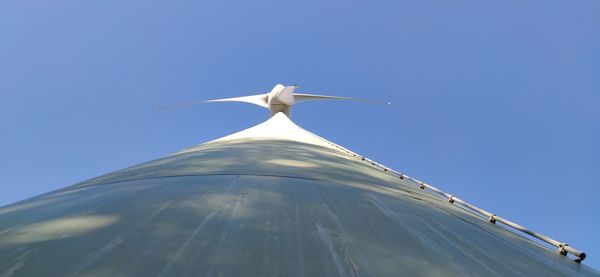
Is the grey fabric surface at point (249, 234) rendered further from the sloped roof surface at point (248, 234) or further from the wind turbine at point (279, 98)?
the wind turbine at point (279, 98)

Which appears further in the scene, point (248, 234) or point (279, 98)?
point (279, 98)

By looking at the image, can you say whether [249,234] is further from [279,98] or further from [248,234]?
[279,98]

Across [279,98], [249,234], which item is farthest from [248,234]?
[279,98]

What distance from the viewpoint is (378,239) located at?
227cm

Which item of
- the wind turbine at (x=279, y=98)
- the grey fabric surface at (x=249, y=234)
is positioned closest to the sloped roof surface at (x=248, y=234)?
the grey fabric surface at (x=249, y=234)

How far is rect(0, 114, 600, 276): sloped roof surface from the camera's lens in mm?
1778

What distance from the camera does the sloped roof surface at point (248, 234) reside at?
1778 millimetres

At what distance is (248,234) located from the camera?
6.86ft

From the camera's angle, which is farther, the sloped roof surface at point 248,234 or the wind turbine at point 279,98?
the wind turbine at point 279,98

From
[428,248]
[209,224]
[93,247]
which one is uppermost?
[428,248]

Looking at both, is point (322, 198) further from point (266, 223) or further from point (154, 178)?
point (154, 178)

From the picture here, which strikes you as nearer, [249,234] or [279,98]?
[249,234]

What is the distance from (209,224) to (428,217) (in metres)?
1.58

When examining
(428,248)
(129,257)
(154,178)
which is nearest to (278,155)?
(154,178)
